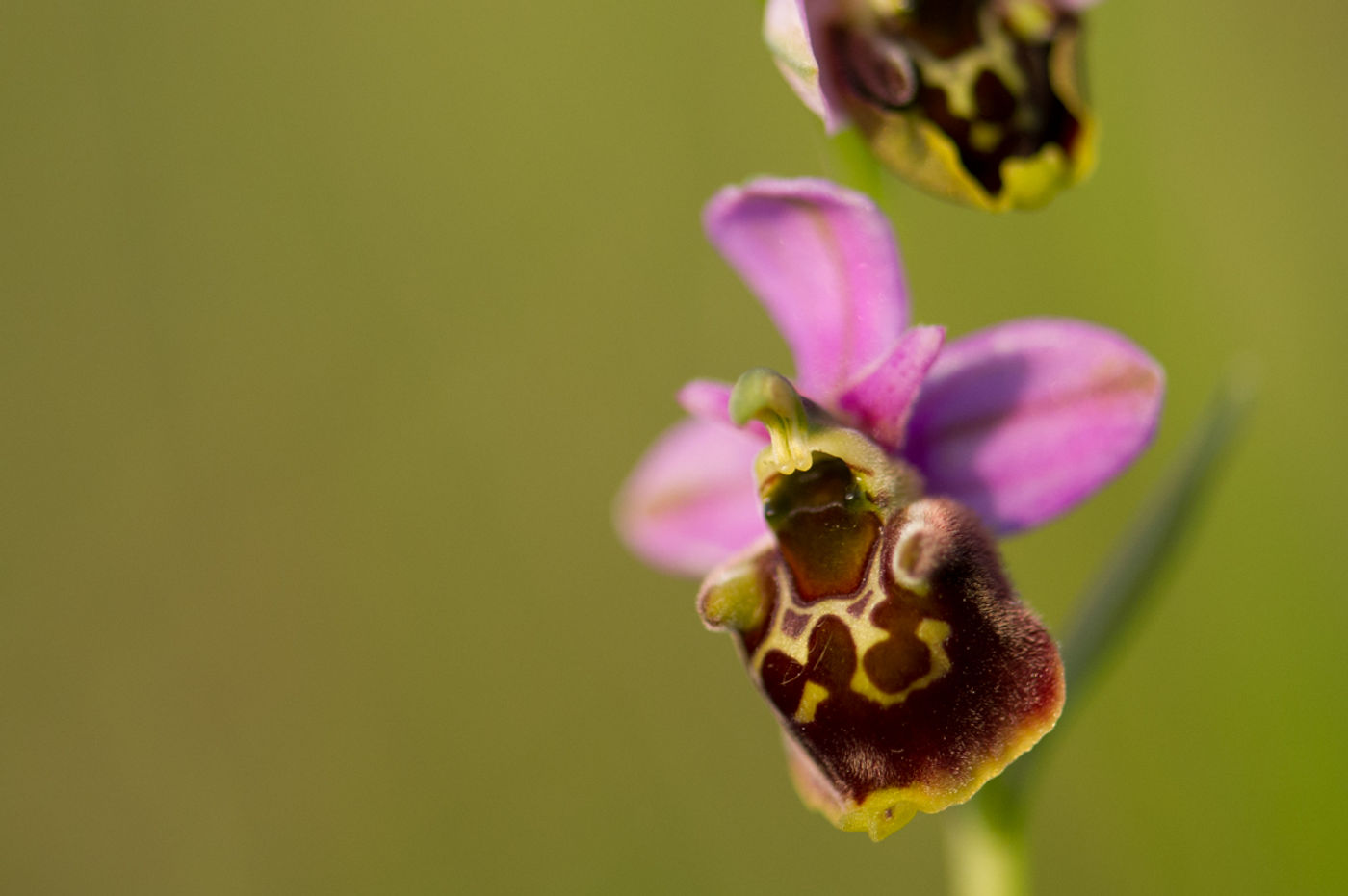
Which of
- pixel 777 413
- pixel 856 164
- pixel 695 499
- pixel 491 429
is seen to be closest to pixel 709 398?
pixel 777 413

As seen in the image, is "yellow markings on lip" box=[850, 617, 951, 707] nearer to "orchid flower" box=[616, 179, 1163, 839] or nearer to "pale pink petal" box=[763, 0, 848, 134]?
"orchid flower" box=[616, 179, 1163, 839]

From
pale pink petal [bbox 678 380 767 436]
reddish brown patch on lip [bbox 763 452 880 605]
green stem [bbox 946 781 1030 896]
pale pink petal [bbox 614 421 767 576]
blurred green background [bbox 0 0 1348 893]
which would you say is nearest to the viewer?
reddish brown patch on lip [bbox 763 452 880 605]

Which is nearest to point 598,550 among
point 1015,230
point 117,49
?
point 1015,230

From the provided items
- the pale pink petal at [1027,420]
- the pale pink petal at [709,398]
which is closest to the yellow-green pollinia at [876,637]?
the pale pink petal at [709,398]

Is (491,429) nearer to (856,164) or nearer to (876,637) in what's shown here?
(856,164)

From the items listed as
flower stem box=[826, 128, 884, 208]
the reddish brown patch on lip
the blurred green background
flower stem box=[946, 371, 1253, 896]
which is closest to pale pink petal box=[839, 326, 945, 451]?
the reddish brown patch on lip

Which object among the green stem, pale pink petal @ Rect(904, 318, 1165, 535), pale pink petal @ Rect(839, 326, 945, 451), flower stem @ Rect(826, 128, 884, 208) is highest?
flower stem @ Rect(826, 128, 884, 208)

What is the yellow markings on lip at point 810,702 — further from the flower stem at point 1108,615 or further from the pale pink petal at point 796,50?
the pale pink petal at point 796,50
